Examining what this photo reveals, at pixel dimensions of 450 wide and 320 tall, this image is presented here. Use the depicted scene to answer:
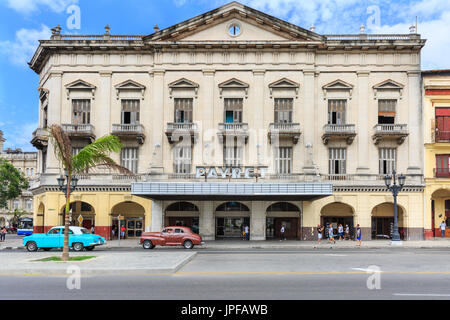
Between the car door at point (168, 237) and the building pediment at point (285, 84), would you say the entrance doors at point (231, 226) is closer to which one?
the car door at point (168, 237)

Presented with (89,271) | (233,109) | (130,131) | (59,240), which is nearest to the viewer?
(89,271)

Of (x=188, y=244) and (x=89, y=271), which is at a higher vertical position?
(x=89, y=271)

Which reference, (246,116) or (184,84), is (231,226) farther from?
(184,84)

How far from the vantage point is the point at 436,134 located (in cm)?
3775

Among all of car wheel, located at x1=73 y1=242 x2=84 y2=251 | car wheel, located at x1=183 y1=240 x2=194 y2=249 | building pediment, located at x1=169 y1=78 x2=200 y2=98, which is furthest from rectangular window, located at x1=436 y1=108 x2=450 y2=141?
car wheel, located at x1=73 y1=242 x2=84 y2=251

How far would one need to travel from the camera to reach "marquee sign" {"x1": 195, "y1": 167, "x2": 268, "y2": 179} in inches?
1342

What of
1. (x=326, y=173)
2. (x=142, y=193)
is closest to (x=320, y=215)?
(x=326, y=173)

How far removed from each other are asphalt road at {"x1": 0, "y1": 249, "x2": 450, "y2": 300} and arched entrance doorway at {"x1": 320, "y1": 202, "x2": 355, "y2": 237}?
20.3 meters

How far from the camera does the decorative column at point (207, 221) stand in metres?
37.7

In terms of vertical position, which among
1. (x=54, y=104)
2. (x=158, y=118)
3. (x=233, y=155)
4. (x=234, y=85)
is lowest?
(x=233, y=155)

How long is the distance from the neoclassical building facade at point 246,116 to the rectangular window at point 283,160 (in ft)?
0.28

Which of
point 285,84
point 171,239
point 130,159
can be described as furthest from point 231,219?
point 285,84

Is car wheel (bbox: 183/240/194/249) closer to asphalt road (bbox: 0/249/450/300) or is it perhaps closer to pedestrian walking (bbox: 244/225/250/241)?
pedestrian walking (bbox: 244/225/250/241)

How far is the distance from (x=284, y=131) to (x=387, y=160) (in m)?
9.08
